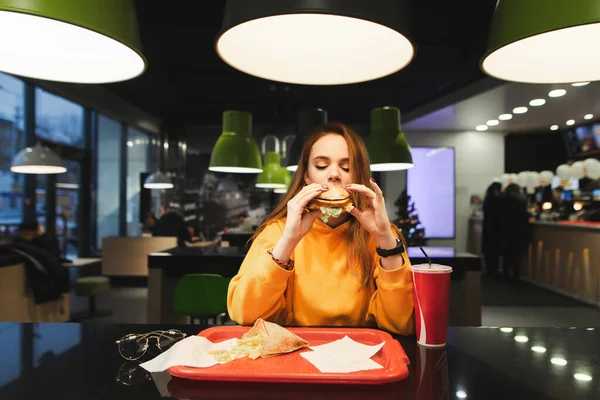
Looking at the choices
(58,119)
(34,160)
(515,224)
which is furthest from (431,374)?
(58,119)

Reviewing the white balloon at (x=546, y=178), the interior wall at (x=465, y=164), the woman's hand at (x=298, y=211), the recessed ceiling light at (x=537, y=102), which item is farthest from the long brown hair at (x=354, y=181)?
the white balloon at (x=546, y=178)

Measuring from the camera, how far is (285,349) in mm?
1112

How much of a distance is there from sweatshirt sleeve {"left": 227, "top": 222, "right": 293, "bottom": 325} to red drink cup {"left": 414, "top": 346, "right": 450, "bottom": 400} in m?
0.50

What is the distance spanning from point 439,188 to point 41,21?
964cm

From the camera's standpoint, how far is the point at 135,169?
1056cm

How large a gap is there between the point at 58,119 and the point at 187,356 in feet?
25.5

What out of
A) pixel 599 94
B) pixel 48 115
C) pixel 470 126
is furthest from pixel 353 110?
pixel 48 115

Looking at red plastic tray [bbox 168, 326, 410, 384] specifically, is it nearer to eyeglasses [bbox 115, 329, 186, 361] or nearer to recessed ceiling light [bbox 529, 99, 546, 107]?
eyeglasses [bbox 115, 329, 186, 361]

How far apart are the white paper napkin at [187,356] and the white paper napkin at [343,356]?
0.24 meters

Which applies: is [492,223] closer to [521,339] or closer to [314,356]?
[521,339]

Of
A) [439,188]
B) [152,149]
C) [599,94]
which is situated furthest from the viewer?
[152,149]

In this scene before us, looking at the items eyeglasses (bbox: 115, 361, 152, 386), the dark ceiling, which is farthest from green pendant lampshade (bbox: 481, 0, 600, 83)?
the dark ceiling

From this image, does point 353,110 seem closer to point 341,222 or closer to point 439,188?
point 439,188

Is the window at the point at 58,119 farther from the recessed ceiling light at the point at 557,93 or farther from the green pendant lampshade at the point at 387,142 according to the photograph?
the recessed ceiling light at the point at 557,93
